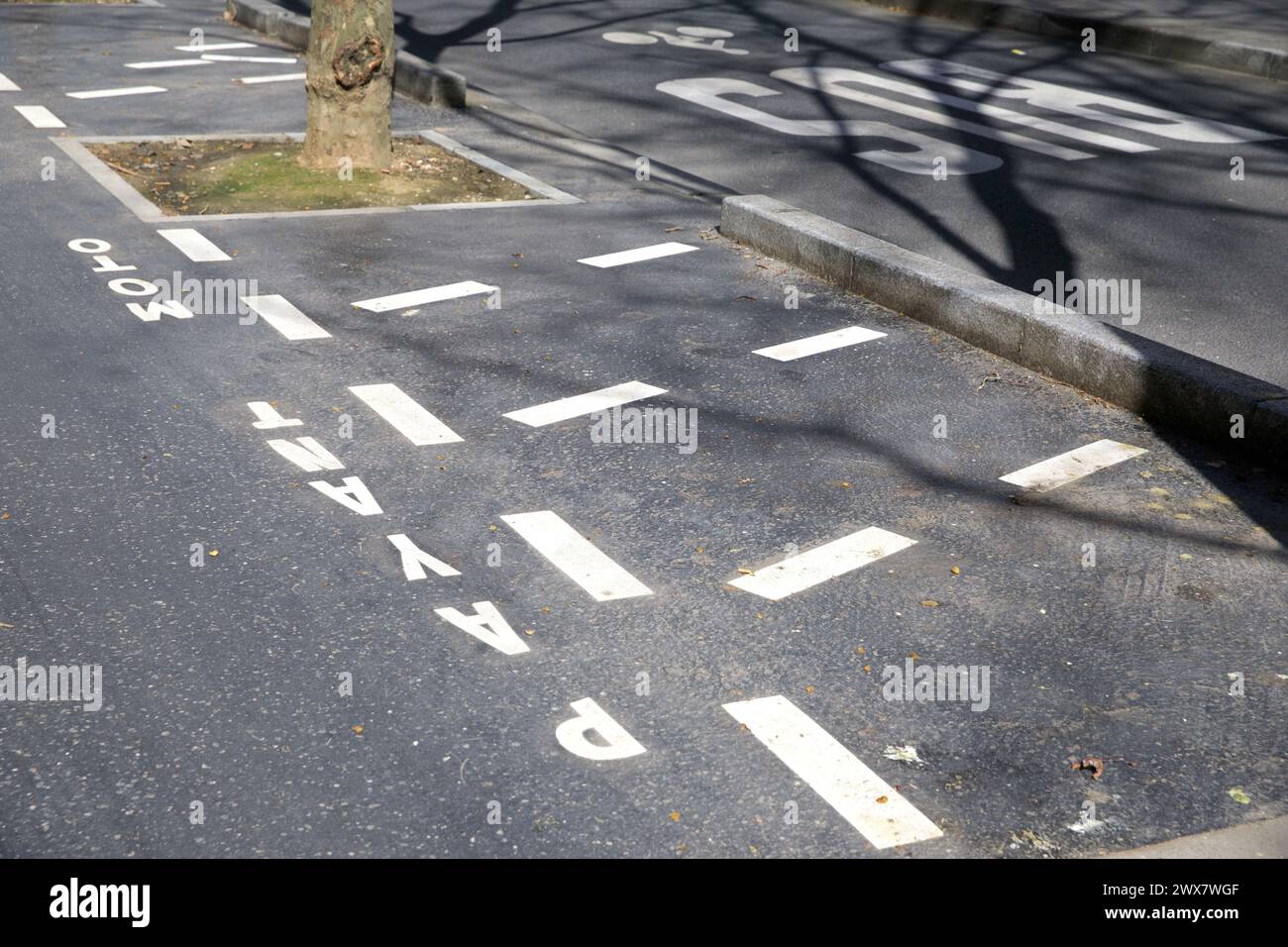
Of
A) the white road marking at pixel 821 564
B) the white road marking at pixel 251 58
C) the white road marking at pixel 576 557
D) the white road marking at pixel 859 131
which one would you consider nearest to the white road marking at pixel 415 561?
the white road marking at pixel 576 557

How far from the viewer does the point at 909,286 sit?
25.5ft

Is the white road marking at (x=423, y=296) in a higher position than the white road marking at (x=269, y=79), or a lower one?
lower

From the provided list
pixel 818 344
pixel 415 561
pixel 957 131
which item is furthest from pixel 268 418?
pixel 957 131

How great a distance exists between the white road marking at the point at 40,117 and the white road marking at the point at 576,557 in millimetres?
8042

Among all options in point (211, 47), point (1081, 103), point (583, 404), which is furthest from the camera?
point (211, 47)

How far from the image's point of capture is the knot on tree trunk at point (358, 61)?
31.9 ft

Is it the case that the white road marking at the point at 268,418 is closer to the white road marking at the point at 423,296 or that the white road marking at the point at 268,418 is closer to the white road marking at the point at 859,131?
the white road marking at the point at 423,296

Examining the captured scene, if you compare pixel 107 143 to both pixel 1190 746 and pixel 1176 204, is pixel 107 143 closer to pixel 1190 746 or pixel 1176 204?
pixel 1176 204

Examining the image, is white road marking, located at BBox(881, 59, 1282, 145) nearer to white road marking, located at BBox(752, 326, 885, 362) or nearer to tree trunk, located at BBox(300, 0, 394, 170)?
white road marking, located at BBox(752, 326, 885, 362)

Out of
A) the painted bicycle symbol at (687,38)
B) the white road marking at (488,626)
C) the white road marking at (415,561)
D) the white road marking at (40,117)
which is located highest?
the painted bicycle symbol at (687,38)

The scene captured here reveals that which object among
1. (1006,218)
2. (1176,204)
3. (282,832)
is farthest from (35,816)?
(1176,204)

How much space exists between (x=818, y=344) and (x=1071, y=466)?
1.75 m

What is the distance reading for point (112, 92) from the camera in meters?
12.9

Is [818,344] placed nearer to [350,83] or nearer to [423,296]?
[423,296]
